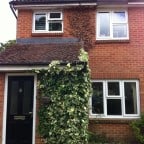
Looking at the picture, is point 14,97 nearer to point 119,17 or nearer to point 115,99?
point 115,99

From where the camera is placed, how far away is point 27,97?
34.3ft

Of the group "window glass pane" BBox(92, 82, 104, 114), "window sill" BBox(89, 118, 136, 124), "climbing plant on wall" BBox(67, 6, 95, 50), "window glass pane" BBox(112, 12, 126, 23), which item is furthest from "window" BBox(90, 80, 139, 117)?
"window glass pane" BBox(112, 12, 126, 23)

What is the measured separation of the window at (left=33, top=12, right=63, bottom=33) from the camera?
13.2m

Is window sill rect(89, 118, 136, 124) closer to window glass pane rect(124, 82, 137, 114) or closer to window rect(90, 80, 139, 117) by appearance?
window rect(90, 80, 139, 117)

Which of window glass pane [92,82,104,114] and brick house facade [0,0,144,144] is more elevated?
brick house facade [0,0,144,144]

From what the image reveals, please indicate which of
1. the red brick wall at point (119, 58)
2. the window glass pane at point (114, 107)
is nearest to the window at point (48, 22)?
the red brick wall at point (119, 58)

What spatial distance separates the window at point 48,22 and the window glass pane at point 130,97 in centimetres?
373

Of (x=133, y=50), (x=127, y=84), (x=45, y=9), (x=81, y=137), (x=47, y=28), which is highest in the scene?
(x=45, y=9)

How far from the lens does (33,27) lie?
43.6 feet

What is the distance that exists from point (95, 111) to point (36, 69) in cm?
341

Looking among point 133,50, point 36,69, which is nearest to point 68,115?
point 36,69

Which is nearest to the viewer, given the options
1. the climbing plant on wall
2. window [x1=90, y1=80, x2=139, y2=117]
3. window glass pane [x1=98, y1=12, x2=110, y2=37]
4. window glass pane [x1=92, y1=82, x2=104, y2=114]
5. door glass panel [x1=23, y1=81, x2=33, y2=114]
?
Result: door glass panel [x1=23, y1=81, x2=33, y2=114]

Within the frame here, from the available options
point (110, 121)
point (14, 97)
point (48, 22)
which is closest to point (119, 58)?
point (110, 121)

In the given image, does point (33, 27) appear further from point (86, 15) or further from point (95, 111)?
point (95, 111)
